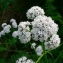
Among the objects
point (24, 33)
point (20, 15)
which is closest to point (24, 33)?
point (24, 33)

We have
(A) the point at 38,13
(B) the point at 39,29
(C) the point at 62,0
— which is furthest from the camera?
(C) the point at 62,0

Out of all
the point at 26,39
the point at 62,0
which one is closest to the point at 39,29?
the point at 26,39

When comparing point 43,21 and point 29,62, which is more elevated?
point 43,21

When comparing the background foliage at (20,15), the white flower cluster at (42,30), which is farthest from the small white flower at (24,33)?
the background foliage at (20,15)

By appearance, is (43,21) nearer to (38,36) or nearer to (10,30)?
→ (38,36)

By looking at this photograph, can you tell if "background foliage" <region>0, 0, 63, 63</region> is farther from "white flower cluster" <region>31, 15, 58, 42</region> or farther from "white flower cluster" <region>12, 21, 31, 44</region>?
"white flower cluster" <region>31, 15, 58, 42</region>

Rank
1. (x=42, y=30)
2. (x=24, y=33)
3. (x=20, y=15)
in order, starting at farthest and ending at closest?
(x=20, y=15) → (x=24, y=33) → (x=42, y=30)

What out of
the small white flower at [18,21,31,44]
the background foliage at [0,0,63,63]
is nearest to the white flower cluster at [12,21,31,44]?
the small white flower at [18,21,31,44]

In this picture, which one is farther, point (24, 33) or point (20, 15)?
point (20, 15)

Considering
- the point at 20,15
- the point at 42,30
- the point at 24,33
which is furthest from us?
the point at 20,15

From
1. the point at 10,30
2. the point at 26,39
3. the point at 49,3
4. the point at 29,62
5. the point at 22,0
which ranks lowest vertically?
the point at 29,62

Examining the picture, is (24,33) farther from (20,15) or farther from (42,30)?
(20,15)
